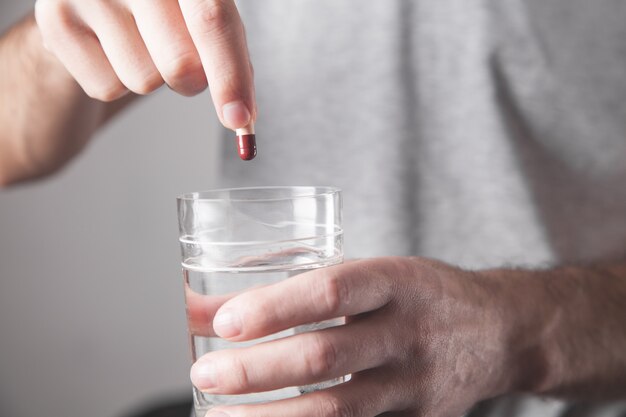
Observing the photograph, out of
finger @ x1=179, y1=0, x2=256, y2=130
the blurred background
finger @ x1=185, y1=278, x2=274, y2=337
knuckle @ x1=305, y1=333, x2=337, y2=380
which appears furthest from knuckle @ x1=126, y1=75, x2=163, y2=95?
the blurred background

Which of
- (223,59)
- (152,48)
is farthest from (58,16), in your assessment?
(223,59)

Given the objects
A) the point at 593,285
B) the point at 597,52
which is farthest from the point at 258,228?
the point at 597,52

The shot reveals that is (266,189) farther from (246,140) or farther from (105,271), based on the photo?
(105,271)

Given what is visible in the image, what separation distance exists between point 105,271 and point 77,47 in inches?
71.0

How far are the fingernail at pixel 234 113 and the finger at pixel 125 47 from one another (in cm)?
15

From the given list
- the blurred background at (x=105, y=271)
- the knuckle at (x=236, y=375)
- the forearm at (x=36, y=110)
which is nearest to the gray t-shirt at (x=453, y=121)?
the forearm at (x=36, y=110)

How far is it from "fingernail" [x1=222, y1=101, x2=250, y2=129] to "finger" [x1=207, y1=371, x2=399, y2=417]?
0.90 ft

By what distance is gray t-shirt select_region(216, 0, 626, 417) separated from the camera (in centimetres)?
136

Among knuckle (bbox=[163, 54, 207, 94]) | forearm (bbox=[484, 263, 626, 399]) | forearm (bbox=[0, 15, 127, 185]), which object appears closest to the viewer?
knuckle (bbox=[163, 54, 207, 94])

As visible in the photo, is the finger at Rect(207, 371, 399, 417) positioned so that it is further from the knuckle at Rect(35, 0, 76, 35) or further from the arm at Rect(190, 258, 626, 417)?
the knuckle at Rect(35, 0, 76, 35)

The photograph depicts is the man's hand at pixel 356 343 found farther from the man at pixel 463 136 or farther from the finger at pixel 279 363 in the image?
the man at pixel 463 136

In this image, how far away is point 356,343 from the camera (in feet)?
2.15

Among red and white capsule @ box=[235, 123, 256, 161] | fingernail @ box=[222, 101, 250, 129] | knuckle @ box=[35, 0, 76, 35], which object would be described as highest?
knuckle @ box=[35, 0, 76, 35]

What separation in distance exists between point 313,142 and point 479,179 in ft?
1.16
